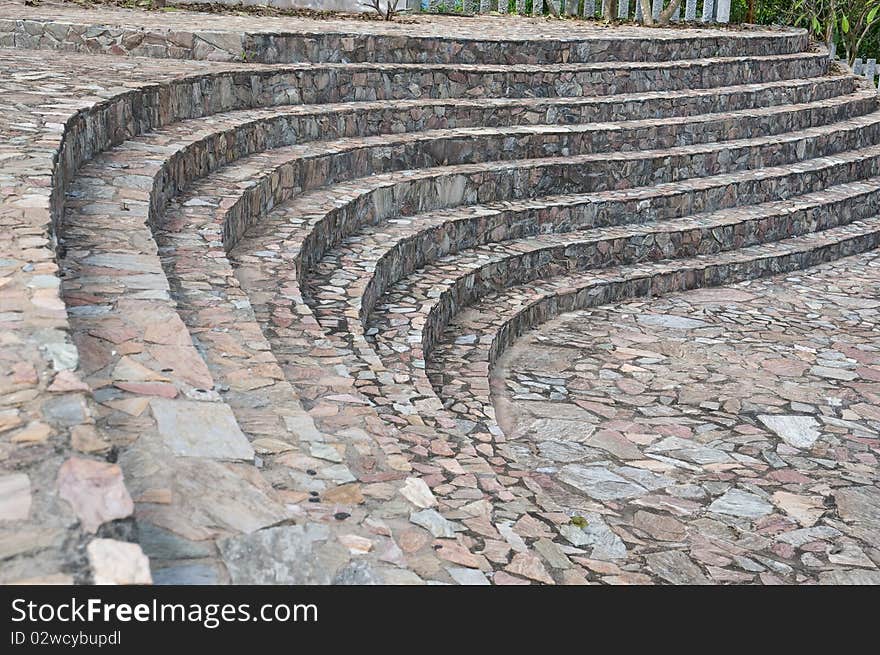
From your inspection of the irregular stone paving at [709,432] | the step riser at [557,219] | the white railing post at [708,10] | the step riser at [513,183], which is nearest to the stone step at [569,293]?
the irregular stone paving at [709,432]

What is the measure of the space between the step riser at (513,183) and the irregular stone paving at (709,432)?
1194 mm

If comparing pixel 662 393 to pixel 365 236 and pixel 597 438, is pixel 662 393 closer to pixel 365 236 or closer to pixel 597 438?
pixel 597 438

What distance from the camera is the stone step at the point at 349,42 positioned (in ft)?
25.7

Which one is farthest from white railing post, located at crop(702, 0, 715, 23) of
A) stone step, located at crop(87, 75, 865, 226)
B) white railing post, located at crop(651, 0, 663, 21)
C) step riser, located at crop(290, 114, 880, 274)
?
step riser, located at crop(290, 114, 880, 274)

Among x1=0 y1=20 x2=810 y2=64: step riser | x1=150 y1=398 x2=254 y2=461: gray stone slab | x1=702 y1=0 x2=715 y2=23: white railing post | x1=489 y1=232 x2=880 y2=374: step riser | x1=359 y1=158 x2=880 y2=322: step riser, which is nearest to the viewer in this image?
x1=150 y1=398 x2=254 y2=461: gray stone slab

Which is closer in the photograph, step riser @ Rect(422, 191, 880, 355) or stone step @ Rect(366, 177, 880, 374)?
stone step @ Rect(366, 177, 880, 374)

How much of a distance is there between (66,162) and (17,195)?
861mm

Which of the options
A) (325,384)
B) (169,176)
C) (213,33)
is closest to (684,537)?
(325,384)

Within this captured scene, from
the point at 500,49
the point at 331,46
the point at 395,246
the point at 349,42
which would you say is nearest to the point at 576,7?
the point at 500,49

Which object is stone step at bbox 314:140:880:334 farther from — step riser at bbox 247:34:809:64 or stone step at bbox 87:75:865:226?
step riser at bbox 247:34:809:64

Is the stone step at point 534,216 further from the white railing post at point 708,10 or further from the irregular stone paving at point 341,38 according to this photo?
the white railing post at point 708,10

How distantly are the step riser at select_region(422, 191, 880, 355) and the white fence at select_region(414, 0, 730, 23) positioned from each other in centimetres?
511

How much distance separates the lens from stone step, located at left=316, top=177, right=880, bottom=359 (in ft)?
17.9

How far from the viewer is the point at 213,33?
7891 millimetres
